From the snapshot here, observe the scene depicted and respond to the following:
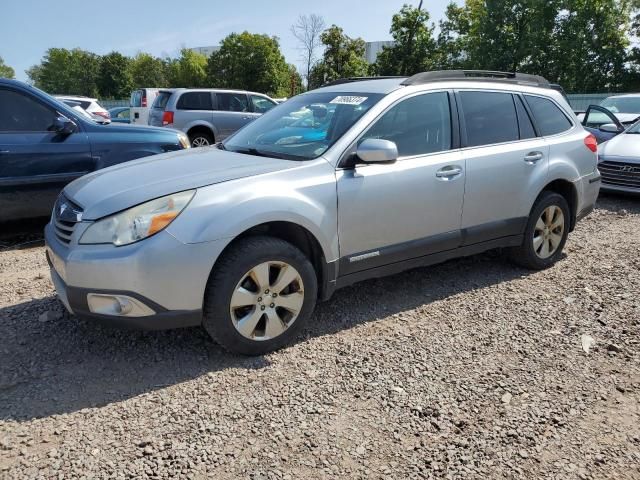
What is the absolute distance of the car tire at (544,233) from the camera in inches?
175

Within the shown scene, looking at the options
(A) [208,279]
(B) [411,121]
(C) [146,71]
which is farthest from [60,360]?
(C) [146,71]

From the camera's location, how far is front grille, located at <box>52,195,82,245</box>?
9.63ft

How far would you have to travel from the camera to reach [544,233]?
15.1 ft

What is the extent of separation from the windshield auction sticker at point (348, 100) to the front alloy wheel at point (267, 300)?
138cm

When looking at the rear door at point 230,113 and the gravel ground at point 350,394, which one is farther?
the rear door at point 230,113

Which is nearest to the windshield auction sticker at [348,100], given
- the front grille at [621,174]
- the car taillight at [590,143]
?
the car taillight at [590,143]

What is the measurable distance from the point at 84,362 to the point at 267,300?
114 cm

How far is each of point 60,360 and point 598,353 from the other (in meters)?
3.35

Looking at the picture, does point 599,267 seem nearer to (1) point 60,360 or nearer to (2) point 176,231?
(2) point 176,231

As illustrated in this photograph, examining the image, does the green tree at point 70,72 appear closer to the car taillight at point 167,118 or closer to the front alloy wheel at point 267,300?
the car taillight at point 167,118

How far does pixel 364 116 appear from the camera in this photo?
3.46 metres

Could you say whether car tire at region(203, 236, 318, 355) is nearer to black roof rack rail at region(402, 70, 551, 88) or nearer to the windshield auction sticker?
the windshield auction sticker

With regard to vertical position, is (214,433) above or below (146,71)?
below

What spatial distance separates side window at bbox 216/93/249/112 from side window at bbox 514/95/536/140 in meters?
10.4
